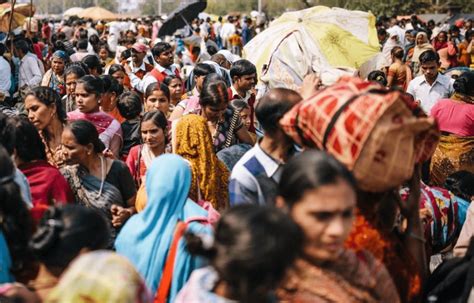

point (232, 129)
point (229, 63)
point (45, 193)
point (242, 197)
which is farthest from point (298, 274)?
point (229, 63)

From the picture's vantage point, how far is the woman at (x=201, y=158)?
5098 millimetres

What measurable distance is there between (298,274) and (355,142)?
1.74 ft

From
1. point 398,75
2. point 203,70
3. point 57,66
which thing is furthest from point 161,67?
point 398,75

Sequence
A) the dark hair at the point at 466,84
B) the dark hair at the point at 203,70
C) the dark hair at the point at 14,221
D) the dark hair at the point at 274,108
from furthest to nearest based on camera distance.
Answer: the dark hair at the point at 203,70
the dark hair at the point at 466,84
the dark hair at the point at 274,108
the dark hair at the point at 14,221

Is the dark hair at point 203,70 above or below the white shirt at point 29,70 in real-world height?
above

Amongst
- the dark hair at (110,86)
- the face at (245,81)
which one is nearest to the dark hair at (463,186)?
the face at (245,81)

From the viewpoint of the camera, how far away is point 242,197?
3.70 meters

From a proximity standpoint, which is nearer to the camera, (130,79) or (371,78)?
(371,78)

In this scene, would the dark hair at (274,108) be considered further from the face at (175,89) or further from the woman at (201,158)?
the face at (175,89)

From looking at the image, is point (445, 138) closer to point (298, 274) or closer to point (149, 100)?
point (149, 100)

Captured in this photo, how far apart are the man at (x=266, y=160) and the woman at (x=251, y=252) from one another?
40.3 inches

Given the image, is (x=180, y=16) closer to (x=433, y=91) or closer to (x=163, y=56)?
(x=163, y=56)

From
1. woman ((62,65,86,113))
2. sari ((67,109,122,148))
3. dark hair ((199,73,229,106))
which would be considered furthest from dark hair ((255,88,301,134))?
woman ((62,65,86,113))

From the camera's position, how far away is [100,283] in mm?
2486
